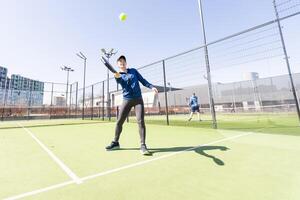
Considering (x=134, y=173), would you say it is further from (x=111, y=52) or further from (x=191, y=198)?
(x=111, y=52)

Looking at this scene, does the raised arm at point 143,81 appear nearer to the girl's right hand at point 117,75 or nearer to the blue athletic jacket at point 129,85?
the blue athletic jacket at point 129,85

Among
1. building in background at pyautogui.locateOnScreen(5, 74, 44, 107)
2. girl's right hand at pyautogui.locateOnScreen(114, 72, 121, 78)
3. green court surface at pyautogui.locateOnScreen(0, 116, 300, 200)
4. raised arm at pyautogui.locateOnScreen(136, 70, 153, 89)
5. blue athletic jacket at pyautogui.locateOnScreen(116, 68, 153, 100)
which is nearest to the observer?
green court surface at pyautogui.locateOnScreen(0, 116, 300, 200)

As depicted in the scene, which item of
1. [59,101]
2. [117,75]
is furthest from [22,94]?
[117,75]

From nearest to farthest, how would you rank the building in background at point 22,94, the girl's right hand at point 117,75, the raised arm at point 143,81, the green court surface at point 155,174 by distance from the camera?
the green court surface at point 155,174, the girl's right hand at point 117,75, the raised arm at point 143,81, the building in background at point 22,94

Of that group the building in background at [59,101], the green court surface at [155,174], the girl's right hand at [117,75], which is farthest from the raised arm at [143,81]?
the building in background at [59,101]

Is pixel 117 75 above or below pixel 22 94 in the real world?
below

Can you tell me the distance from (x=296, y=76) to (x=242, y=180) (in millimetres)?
31654

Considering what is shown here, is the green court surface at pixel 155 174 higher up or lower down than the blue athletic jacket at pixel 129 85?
lower down

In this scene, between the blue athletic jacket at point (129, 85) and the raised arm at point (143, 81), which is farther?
the raised arm at point (143, 81)

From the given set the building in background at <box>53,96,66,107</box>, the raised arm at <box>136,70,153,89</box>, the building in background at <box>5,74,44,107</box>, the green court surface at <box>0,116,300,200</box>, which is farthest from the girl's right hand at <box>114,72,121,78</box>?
the building in background at <box>53,96,66,107</box>

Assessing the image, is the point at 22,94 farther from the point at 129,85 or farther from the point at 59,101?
the point at 129,85

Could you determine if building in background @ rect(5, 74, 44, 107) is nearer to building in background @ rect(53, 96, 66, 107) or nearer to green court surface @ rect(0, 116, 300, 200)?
building in background @ rect(53, 96, 66, 107)

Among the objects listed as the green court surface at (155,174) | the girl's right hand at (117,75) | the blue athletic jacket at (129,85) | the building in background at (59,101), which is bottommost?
the green court surface at (155,174)

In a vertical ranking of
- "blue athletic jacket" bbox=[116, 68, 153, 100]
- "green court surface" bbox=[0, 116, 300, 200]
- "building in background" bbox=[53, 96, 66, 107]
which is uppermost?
"building in background" bbox=[53, 96, 66, 107]
